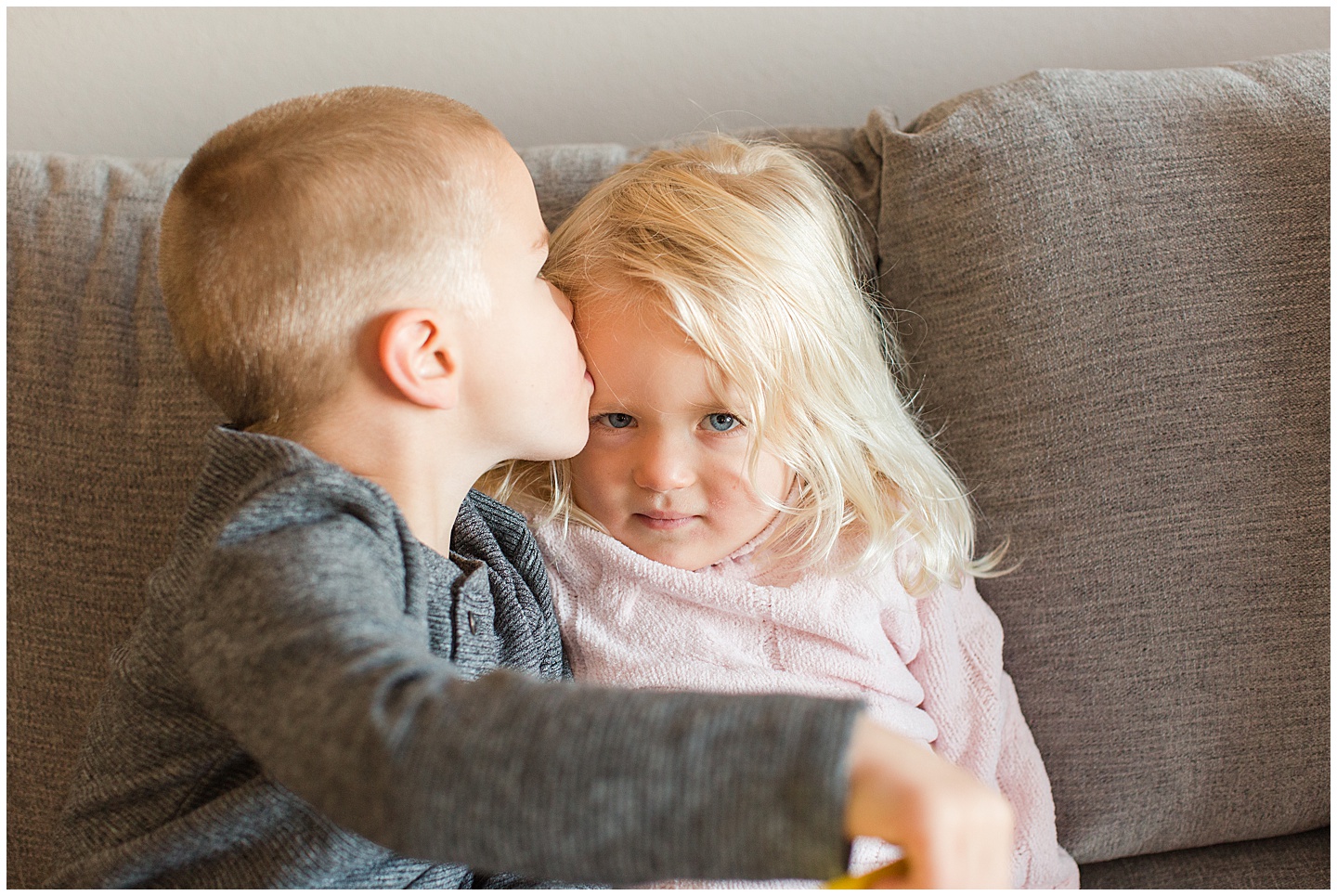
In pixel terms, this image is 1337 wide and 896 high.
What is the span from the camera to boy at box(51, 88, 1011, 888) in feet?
1.73

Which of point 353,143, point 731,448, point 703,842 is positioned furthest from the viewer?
point 731,448

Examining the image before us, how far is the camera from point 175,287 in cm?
80

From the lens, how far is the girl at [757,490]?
3.07ft

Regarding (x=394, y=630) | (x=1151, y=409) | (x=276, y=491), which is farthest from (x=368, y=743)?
(x=1151, y=409)

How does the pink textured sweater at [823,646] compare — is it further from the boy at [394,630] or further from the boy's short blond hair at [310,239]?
the boy's short blond hair at [310,239]

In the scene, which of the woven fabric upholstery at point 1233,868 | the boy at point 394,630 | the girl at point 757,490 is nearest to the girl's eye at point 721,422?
the girl at point 757,490

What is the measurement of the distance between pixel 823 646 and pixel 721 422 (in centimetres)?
25

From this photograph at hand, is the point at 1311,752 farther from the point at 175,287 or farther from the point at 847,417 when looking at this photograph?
the point at 175,287

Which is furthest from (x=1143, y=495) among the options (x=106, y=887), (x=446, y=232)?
(x=106, y=887)

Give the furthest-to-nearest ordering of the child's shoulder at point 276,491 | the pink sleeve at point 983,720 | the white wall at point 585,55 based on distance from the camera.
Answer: the white wall at point 585,55 → the pink sleeve at point 983,720 → the child's shoulder at point 276,491

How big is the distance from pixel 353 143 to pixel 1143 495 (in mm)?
817

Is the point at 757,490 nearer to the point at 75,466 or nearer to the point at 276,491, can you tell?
the point at 276,491

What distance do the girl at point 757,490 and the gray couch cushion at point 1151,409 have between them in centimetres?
7

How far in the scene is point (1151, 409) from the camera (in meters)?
1.02
